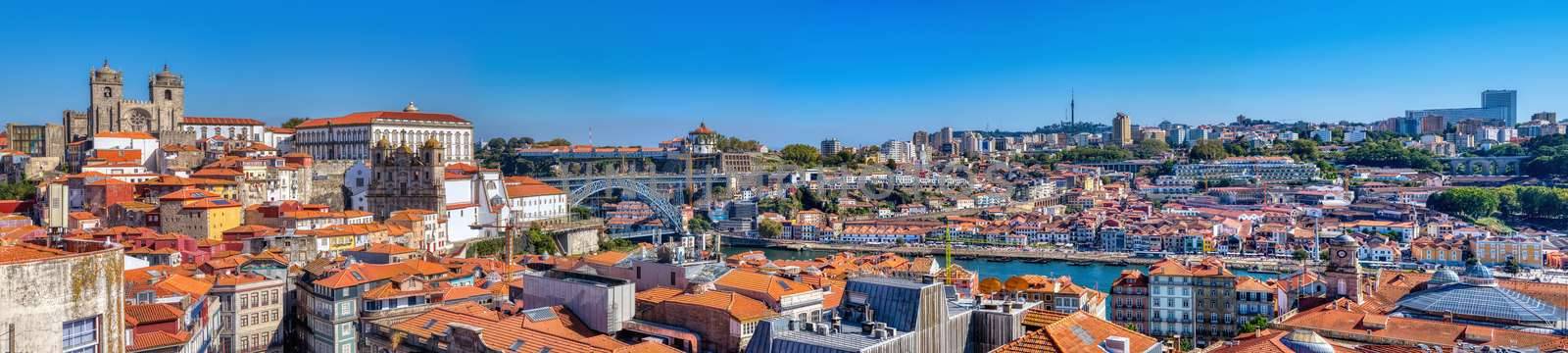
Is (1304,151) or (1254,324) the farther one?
(1304,151)

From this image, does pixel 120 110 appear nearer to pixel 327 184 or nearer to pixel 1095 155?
pixel 327 184

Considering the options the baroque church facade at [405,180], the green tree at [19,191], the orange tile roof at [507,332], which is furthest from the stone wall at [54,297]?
the baroque church facade at [405,180]

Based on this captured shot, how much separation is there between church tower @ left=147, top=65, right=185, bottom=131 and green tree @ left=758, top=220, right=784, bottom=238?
Answer: 59.7 ft

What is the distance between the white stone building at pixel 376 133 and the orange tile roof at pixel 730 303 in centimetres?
2439

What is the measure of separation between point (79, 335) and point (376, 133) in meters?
30.0

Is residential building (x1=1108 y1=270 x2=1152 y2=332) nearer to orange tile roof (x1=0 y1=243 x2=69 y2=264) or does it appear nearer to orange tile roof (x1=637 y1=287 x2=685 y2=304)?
orange tile roof (x1=637 y1=287 x2=685 y2=304)

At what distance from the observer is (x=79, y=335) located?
289 centimetres

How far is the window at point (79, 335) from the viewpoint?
9.37 feet

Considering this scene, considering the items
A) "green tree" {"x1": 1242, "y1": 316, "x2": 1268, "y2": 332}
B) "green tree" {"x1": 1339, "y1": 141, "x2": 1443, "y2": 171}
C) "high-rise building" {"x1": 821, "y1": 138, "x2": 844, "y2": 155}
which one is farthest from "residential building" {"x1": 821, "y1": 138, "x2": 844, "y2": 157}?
"green tree" {"x1": 1242, "y1": 316, "x2": 1268, "y2": 332}

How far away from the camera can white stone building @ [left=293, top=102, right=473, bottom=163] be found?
31391mm

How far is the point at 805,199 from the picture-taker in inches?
1809

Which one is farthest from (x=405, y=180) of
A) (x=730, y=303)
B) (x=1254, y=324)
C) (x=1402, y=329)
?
(x=1402, y=329)

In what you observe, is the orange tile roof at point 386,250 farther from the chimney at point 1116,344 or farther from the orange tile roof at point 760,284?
the chimney at point 1116,344

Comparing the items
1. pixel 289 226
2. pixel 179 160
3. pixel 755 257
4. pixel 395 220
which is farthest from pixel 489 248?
pixel 179 160
